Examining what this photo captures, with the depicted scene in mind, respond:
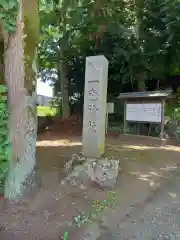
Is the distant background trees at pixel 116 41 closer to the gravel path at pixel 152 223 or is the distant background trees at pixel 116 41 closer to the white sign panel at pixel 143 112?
the white sign panel at pixel 143 112

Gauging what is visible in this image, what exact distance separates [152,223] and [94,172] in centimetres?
135

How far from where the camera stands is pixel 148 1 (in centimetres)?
1139

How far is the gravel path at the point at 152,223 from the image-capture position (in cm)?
365

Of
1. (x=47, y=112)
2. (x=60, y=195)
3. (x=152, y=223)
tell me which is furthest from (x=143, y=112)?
(x=47, y=112)

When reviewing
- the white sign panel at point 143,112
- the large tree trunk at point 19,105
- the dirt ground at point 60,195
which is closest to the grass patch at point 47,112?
the white sign panel at point 143,112

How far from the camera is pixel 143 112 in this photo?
9.75 m

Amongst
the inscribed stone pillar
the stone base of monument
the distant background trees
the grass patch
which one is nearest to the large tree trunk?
the stone base of monument

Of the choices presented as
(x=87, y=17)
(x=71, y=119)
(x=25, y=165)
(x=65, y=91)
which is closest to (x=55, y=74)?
(x=65, y=91)

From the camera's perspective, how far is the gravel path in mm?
3650

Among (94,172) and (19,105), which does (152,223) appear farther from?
(19,105)

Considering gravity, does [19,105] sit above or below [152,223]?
above

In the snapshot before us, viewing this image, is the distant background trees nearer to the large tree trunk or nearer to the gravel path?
the large tree trunk

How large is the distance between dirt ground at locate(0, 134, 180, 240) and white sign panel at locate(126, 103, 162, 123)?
9.31 ft

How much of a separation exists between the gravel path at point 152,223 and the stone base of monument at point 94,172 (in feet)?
2.55
